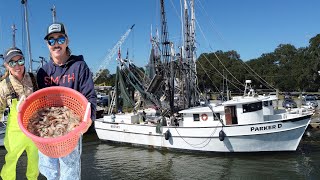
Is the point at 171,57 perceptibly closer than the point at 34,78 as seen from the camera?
No

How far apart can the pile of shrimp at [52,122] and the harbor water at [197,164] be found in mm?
10402

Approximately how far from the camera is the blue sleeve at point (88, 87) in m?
3.41

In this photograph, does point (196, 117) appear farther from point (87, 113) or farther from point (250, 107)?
point (87, 113)

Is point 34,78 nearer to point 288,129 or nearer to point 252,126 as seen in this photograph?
point 252,126

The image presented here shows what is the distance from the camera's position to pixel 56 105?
3568mm

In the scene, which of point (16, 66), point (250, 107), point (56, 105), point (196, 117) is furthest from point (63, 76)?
point (196, 117)

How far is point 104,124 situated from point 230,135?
33.6 feet

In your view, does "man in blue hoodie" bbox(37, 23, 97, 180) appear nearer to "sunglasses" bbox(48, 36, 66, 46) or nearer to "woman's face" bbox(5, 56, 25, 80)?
"sunglasses" bbox(48, 36, 66, 46)

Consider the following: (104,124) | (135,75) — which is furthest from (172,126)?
(135,75)

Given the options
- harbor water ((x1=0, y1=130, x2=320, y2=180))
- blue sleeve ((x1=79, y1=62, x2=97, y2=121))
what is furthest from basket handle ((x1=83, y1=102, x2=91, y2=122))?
harbor water ((x1=0, y1=130, x2=320, y2=180))

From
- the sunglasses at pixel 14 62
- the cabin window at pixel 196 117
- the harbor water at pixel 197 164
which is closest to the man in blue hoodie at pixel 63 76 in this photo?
the sunglasses at pixel 14 62

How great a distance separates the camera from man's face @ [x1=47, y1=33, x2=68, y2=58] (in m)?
3.43

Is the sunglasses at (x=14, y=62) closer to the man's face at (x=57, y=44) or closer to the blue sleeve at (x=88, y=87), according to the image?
the man's face at (x=57, y=44)

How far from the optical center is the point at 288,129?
61.4 feet
